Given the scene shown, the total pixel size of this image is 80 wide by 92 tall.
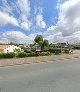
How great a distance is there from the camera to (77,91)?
7.20 metres

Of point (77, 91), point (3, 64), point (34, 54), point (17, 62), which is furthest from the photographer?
point (34, 54)

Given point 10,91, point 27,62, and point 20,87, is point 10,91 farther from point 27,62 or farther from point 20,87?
point 27,62

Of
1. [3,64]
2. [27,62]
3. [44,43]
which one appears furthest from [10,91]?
[44,43]

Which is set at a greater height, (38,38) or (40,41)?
(38,38)

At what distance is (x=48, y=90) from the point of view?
7.38 m

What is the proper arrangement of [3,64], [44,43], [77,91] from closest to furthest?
[77,91], [3,64], [44,43]

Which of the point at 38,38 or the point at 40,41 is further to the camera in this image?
the point at 38,38

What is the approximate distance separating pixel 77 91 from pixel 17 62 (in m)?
12.4

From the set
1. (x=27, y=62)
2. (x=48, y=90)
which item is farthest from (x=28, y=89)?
(x=27, y=62)

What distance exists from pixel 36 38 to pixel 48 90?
50.5 m

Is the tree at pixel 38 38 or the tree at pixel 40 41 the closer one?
the tree at pixel 40 41

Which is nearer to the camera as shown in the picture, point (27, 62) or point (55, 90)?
point (55, 90)

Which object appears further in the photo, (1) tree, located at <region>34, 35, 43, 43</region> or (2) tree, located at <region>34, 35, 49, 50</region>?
(1) tree, located at <region>34, 35, 43, 43</region>

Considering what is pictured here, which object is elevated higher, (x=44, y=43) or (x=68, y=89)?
(x=44, y=43)
